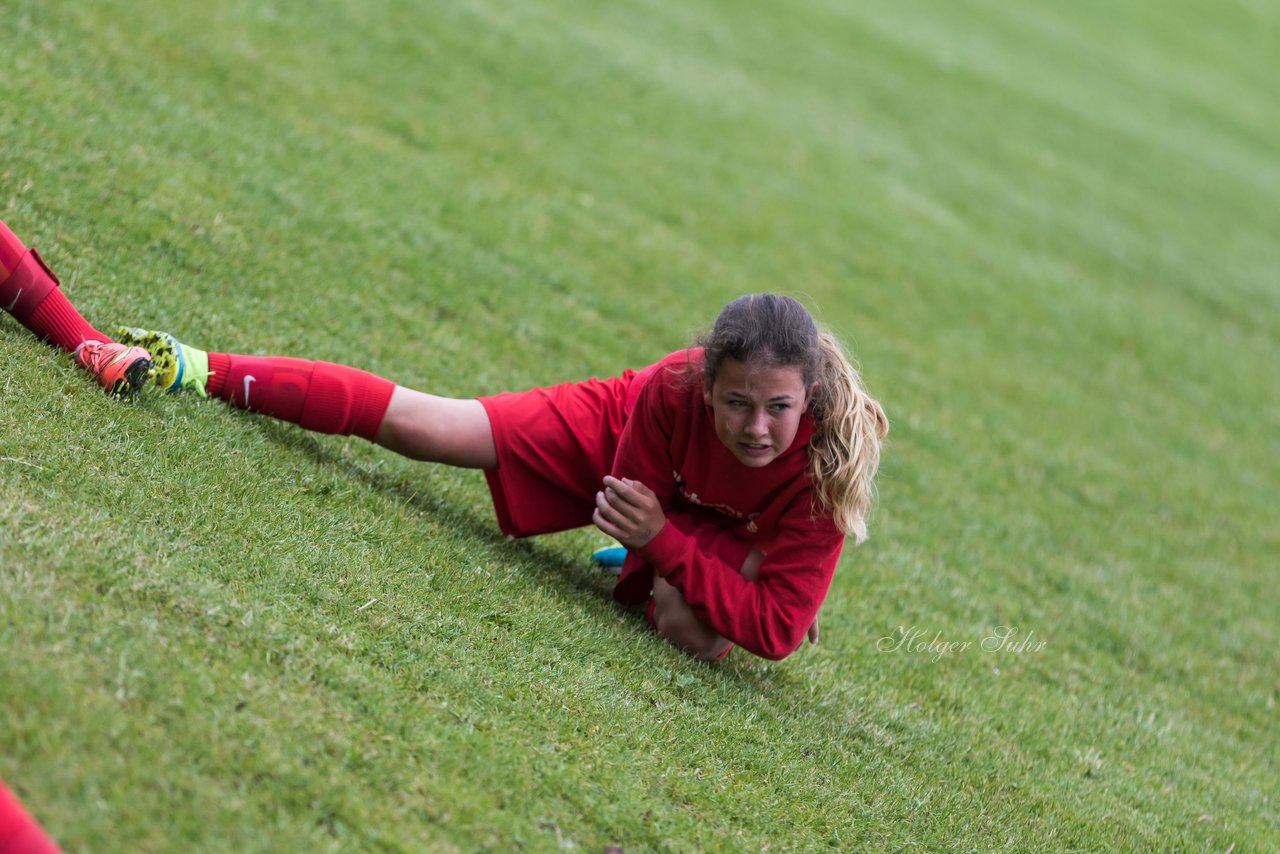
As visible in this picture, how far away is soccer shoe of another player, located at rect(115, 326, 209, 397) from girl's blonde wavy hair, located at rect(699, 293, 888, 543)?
1719mm

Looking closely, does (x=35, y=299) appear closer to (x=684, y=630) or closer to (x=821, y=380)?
(x=684, y=630)

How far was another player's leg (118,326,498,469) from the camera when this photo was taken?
4324 mm

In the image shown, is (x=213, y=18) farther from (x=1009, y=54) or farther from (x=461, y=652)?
(x=1009, y=54)

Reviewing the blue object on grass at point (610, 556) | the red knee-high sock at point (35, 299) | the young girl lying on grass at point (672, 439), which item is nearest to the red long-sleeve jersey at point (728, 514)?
the young girl lying on grass at point (672, 439)

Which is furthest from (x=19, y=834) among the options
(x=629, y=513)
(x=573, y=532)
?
(x=573, y=532)

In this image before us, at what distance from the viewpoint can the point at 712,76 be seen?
46.4 ft

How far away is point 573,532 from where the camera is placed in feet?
17.3

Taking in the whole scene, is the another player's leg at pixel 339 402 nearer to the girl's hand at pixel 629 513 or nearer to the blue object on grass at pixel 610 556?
the girl's hand at pixel 629 513

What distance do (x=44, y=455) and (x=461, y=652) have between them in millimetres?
1303

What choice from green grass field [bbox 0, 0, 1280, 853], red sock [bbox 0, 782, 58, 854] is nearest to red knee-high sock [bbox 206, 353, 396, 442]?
green grass field [bbox 0, 0, 1280, 853]

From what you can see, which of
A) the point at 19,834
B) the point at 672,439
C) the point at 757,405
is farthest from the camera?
the point at 672,439

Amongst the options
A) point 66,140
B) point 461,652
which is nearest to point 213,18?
point 66,140

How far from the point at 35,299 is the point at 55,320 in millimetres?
91

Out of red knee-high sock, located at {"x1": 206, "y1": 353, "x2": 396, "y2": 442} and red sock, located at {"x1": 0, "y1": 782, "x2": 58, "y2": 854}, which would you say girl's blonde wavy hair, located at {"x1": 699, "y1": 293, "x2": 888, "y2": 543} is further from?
red sock, located at {"x1": 0, "y1": 782, "x2": 58, "y2": 854}
